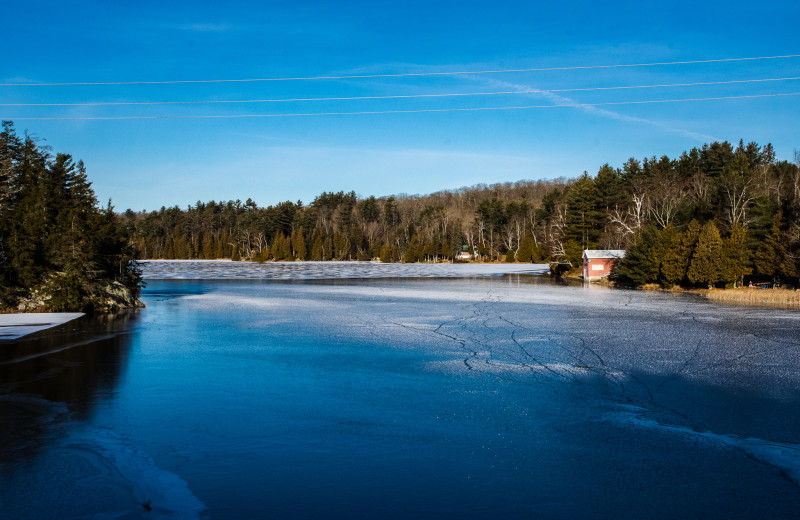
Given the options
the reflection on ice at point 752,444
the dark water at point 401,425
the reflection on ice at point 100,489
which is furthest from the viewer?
the reflection on ice at point 752,444

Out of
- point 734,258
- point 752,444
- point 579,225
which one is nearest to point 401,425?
point 752,444

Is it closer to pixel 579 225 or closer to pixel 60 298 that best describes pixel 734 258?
pixel 579 225

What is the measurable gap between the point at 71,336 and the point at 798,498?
17.6 metres

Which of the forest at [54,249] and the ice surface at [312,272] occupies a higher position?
the forest at [54,249]

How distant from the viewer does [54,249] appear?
23578 millimetres

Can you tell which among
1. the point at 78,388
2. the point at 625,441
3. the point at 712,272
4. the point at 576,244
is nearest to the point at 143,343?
the point at 78,388

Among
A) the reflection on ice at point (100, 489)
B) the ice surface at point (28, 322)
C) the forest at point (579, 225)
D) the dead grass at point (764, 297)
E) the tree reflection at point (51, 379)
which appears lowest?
the dead grass at point (764, 297)

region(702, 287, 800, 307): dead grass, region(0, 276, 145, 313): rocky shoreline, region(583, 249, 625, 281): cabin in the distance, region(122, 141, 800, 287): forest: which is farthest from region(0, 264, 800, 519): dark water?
region(583, 249, 625, 281): cabin in the distance

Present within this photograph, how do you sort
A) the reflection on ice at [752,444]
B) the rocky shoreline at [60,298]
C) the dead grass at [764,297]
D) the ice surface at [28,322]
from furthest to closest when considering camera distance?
the dead grass at [764,297] < the rocky shoreline at [60,298] < the ice surface at [28,322] < the reflection on ice at [752,444]

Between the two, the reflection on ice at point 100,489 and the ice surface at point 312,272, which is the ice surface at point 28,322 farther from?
the ice surface at point 312,272

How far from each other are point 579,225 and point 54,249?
2299 inches

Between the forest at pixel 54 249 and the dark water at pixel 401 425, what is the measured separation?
690 cm

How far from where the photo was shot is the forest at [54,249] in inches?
915

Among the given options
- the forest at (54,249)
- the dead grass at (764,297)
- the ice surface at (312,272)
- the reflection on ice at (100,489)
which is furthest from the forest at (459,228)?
the reflection on ice at (100,489)
